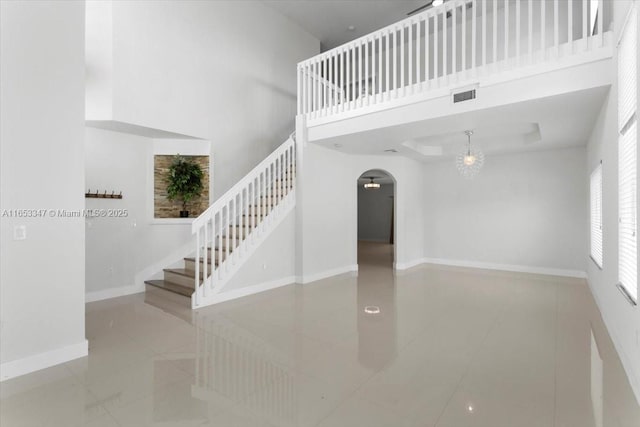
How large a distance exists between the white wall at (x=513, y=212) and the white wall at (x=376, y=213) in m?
6.01

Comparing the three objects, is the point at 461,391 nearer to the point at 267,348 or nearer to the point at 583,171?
the point at 267,348

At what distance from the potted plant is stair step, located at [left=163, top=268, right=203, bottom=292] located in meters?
1.25

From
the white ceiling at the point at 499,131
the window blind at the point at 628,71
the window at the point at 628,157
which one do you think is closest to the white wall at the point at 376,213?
the white ceiling at the point at 499,131

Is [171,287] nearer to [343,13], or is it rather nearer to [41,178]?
[41,178]

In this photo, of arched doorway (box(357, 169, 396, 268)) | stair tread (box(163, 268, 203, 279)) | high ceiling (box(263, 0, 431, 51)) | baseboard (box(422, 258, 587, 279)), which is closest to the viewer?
stair tread (box(163, 268, 203, 279))

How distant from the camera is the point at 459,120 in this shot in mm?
4332

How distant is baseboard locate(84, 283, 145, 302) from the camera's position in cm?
489

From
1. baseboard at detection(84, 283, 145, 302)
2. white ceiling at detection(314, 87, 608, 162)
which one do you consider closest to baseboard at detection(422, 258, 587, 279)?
white ceiling at detection(314, 87, 608, 162)

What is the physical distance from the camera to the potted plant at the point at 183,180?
5.54 m

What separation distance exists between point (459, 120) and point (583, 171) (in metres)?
3.63

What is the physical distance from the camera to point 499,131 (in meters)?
5.23

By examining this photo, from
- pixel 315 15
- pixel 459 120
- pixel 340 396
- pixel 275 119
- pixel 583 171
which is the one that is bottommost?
pixel 340 396

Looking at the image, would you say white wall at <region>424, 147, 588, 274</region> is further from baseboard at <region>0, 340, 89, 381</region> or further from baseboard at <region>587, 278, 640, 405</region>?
baseboard at <region>0, 340, 89, 381</region>

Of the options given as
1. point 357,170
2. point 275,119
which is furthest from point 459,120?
point 275,119
